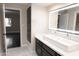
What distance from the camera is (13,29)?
3393mm

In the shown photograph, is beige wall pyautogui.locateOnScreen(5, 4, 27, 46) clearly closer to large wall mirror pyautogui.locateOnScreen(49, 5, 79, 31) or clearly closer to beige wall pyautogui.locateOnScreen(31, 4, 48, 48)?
beige wall pyautogui.locateOnScreen(31, 4, 48, 48)

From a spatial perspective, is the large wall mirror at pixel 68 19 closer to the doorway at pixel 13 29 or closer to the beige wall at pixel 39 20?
the beige wall at pixel 39 20

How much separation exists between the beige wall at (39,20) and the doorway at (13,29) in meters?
0.95

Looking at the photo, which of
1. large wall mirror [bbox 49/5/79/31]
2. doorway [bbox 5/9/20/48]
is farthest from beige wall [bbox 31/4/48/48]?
doorway [bbox 5/9/20/48]

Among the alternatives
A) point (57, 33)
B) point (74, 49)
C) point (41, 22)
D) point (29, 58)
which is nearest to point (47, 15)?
point (41, 22)

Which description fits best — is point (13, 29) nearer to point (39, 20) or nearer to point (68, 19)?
point (39, 20)

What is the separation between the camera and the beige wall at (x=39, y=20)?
289cm

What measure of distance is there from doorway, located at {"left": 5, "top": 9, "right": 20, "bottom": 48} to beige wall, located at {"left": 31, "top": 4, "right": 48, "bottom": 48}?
947mm

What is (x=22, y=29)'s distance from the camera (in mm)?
3514

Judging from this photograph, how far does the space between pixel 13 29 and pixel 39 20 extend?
52.6 inches

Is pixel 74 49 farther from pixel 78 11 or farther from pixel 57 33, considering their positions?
pixel 57 33

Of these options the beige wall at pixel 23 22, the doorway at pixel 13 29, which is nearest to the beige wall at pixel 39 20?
the beige wall at pixel 23 22

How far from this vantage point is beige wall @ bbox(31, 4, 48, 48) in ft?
9.48

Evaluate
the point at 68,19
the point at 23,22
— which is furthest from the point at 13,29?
the point at 68,19
